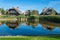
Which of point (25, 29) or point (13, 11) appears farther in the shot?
point (13, 11)

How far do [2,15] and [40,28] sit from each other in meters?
1.17

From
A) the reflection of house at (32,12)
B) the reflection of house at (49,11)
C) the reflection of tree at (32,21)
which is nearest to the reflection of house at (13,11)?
the reflection of house at (32,12)

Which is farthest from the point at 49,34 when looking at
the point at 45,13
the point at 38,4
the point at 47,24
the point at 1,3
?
the point at 1,3

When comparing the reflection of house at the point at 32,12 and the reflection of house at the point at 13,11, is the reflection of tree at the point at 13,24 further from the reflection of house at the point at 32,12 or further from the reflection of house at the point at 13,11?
the reflection of house at the point at 32,12

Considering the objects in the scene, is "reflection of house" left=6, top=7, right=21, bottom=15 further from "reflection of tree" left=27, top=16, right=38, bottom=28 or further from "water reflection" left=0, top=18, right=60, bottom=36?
"reflection of tree" left=27, top=16, right=38, bottom=28

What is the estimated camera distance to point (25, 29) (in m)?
4.54

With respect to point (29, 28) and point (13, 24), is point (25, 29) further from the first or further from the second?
point (13, 24)

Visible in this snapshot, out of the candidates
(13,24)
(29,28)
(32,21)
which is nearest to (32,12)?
(32,21)

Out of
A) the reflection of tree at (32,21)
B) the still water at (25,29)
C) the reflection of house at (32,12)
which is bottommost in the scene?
the still water at (25,29)

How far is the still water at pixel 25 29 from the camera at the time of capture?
15.0ft

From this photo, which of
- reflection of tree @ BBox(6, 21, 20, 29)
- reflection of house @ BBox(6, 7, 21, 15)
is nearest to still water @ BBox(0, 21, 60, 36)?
reflection of tree @ BBox(6, 21, 20, 29)

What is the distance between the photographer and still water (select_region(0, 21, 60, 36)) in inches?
180

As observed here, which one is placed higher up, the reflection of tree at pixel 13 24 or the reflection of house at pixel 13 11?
the reflection of house at pixel 13 11

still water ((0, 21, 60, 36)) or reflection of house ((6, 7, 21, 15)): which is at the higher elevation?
reflection of house ((6, 7, 21, 15))
